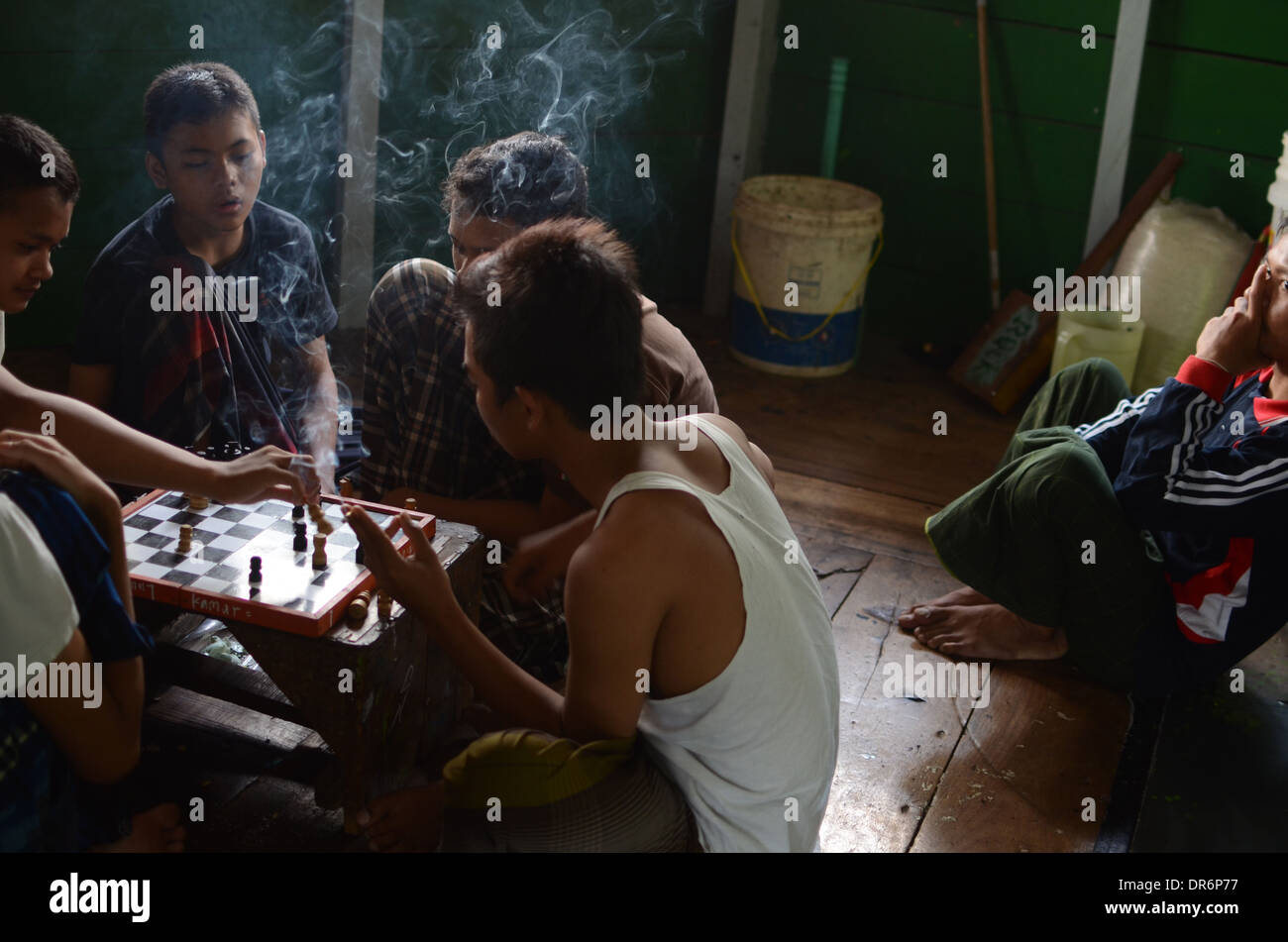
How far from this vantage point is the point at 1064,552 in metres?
3.16

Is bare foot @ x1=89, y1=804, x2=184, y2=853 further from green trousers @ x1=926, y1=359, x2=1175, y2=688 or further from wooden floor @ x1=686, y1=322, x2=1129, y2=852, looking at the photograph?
green trousers @ x1=926, y1=359, x2=1175, y2=688

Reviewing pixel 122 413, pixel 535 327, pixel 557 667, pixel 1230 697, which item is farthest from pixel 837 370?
pixel 535 327

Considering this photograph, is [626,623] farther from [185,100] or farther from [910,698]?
[185,100]

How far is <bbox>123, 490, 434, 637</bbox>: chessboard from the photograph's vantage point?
7.19ft

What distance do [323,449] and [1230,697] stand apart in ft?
8.09

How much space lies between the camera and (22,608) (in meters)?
1.79

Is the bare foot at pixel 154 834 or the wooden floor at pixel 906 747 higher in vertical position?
the bare foot at pixel 154 834

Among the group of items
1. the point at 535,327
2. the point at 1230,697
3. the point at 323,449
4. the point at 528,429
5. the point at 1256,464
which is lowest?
the point at 1230,697

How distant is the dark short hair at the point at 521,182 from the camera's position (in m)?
2.79

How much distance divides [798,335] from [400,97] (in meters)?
1.81

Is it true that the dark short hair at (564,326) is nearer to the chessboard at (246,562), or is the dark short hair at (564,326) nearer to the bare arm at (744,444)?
the bare arm at (744,444)

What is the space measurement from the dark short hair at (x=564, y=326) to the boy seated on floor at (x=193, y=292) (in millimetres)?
1211

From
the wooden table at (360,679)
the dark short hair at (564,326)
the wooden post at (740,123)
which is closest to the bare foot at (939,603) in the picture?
the wooden table at (360,679)
